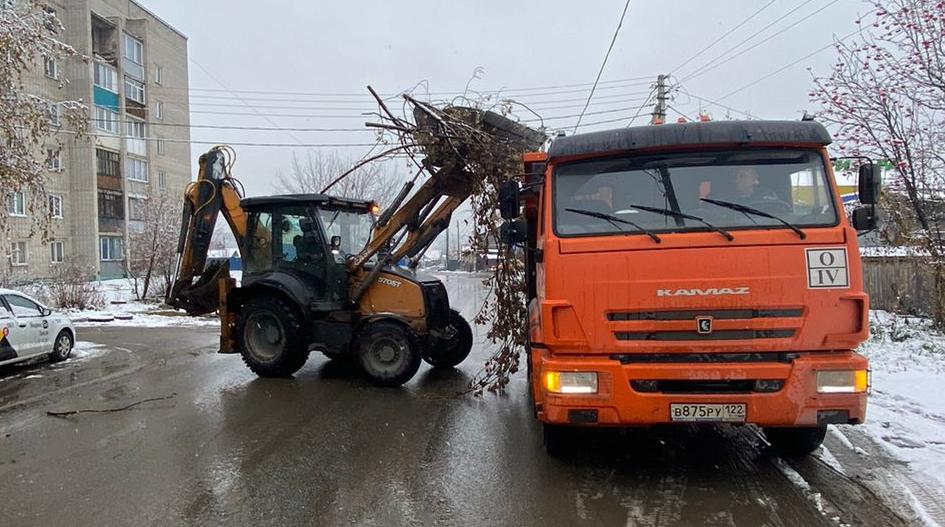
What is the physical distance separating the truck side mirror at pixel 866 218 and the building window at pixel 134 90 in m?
43.0

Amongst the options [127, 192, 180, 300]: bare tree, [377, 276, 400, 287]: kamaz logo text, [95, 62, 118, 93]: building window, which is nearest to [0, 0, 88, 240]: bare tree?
[377, 276, 400, 287]: kamaz logo text

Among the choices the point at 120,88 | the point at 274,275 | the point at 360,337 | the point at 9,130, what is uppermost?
the point at 120,88

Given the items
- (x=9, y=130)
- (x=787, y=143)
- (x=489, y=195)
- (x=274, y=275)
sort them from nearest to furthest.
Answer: (x=787, y=143), (x=489, y=195), (x=274, y=275), (x=9, y=130)

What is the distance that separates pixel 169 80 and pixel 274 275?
41.4m

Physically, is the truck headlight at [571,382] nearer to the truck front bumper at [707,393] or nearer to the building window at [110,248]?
the truck front bumper at [707,393]

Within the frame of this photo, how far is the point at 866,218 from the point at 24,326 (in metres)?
11.8

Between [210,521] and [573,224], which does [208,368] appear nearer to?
[210,521]

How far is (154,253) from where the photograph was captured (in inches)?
934

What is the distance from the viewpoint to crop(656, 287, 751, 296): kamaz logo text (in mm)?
4375

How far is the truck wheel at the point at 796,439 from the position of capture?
5.18 m

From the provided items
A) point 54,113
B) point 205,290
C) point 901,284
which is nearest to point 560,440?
point 205,290

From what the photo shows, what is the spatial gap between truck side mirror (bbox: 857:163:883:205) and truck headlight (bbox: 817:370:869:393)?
1.36 metres

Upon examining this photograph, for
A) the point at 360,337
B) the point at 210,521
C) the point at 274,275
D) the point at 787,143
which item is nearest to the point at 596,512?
the point at 210,521

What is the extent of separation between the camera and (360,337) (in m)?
8.66
